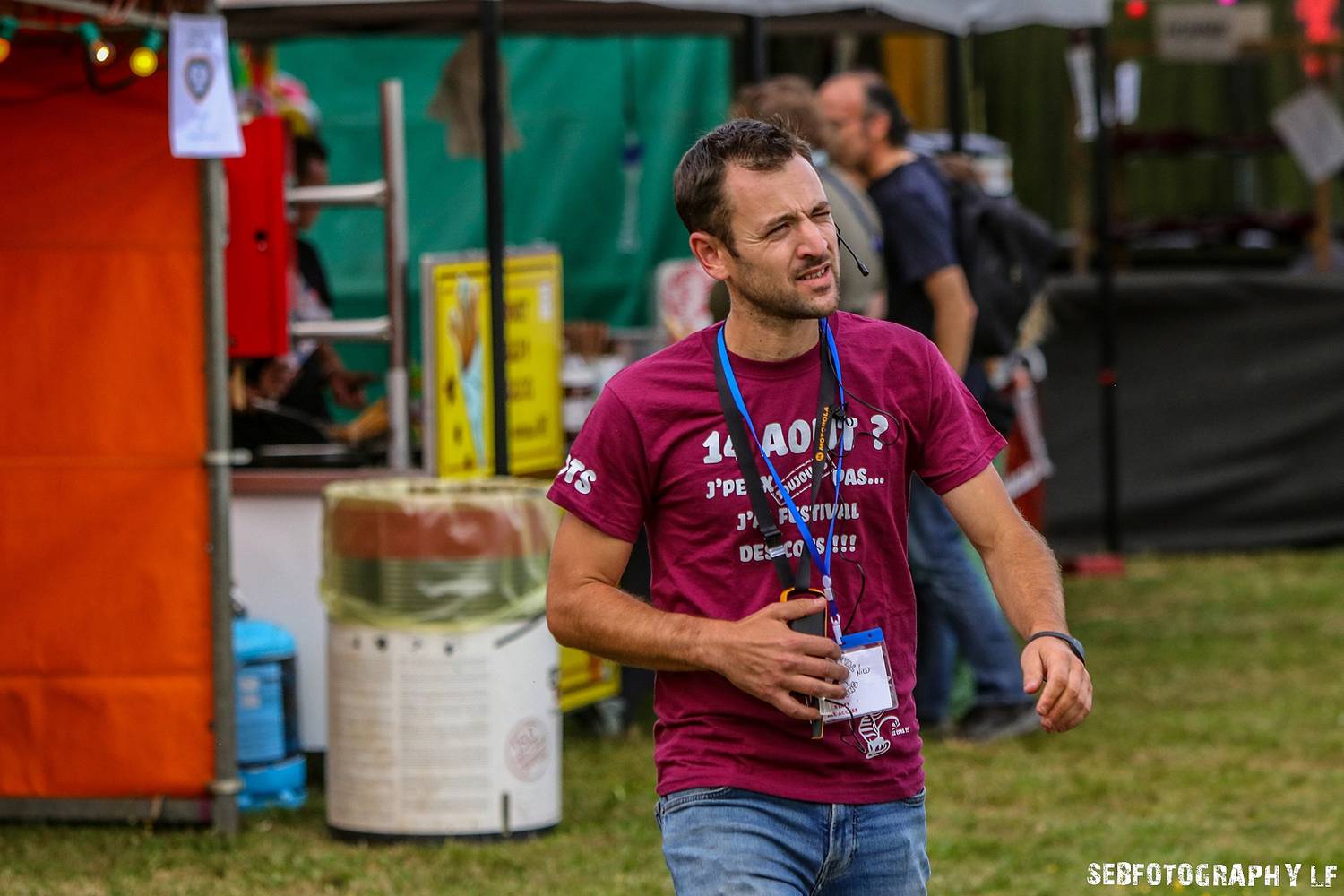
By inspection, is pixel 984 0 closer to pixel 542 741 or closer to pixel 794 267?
pixel 542 741

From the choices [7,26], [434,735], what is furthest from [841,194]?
[7,26]

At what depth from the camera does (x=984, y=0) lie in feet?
28.2

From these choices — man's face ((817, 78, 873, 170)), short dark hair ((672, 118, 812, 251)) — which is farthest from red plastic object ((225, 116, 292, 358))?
short dark hair ((672, 118, 812, 251))

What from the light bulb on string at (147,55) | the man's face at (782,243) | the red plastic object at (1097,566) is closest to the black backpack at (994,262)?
the light bulb on string at (147,55)

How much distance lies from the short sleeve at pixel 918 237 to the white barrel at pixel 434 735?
201 cm

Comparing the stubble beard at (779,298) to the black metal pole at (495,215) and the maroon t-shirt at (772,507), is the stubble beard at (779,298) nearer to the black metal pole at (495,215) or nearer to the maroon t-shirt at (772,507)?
the maroon t-shirt at (772,507)

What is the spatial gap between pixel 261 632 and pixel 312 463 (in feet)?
3.04

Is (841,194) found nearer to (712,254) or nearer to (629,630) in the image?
(712,254)

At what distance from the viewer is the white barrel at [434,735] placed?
244 inches

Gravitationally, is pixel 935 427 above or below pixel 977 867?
above

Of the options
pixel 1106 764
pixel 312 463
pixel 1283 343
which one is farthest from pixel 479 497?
pixel 1283 343

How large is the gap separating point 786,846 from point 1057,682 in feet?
1.61

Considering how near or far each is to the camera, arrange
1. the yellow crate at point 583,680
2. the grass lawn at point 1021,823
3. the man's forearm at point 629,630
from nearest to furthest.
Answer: the man's forearm at point 629,630 → the grass lawn at point 1021,823 → the yellow crate at point 583,680

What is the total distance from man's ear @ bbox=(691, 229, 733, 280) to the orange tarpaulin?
3230 millimetres
